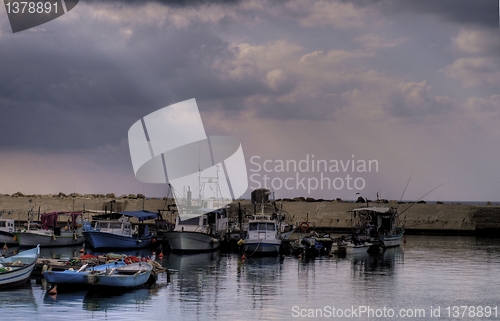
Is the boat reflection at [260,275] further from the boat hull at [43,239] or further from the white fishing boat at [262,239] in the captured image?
the boat hull at [43,239]

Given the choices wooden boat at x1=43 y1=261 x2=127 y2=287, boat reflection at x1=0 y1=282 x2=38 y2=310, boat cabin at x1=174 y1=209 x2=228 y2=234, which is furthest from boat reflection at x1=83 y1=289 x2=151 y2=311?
boat cabin at x1=174 y1=209 x2=228 y2=234

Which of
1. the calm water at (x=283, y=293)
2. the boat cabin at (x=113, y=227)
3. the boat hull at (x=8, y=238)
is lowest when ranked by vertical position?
the calm water at (x=283, y=293)

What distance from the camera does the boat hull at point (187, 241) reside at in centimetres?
5528

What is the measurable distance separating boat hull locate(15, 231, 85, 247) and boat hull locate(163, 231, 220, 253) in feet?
35.8

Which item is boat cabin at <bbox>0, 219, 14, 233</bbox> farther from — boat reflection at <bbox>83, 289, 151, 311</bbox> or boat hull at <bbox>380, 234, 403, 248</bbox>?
boat hull at <bbox>380, 234, 403, 248</bbox>

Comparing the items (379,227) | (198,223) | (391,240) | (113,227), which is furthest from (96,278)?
(379,227)

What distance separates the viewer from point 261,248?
53031mm

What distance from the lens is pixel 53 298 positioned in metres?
31.3

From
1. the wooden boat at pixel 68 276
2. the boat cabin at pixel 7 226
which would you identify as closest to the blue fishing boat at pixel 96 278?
the wooden boat at pixel 68 276

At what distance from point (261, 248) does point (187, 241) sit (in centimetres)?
648

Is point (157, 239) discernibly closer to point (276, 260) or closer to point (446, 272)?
point (276, 260)

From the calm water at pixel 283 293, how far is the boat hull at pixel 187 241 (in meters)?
2.82

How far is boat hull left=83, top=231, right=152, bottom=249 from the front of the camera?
186ft

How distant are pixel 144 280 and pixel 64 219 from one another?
194ft
